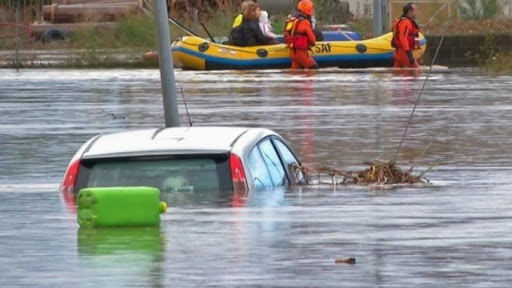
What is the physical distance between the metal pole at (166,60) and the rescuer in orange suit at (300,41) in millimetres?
20756

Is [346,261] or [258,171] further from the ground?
[346,261]

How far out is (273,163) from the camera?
41.0 ft

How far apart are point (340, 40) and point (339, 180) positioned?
25.4m

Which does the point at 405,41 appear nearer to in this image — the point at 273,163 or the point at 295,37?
the point at 295,37

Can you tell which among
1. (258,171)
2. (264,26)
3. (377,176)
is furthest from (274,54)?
(258,171)

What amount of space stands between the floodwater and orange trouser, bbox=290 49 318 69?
449 inches

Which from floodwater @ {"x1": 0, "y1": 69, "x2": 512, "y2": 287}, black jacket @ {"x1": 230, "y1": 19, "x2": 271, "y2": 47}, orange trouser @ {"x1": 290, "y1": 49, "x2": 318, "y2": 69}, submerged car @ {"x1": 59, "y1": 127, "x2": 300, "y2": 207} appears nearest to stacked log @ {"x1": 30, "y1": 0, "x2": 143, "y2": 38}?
black jacket @ {"x1": 230, "y1": 19, "x2": 271, "y2": 47}

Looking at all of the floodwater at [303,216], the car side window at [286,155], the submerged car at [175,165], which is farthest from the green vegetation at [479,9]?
the submerged car at [175,165]

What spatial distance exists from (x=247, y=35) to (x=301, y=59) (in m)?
1.66

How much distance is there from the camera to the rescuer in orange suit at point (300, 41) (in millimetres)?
→ 37062

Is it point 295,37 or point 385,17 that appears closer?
point 295,37

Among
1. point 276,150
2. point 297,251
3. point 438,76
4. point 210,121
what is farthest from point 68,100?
point 297,251

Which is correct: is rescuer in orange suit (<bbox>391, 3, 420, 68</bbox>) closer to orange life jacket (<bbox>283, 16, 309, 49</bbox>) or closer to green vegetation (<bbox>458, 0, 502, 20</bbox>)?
orange life jacket (<bbox>283, 16, 309, 49</bbox>)

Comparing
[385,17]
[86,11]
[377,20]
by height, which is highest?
[377,20]
